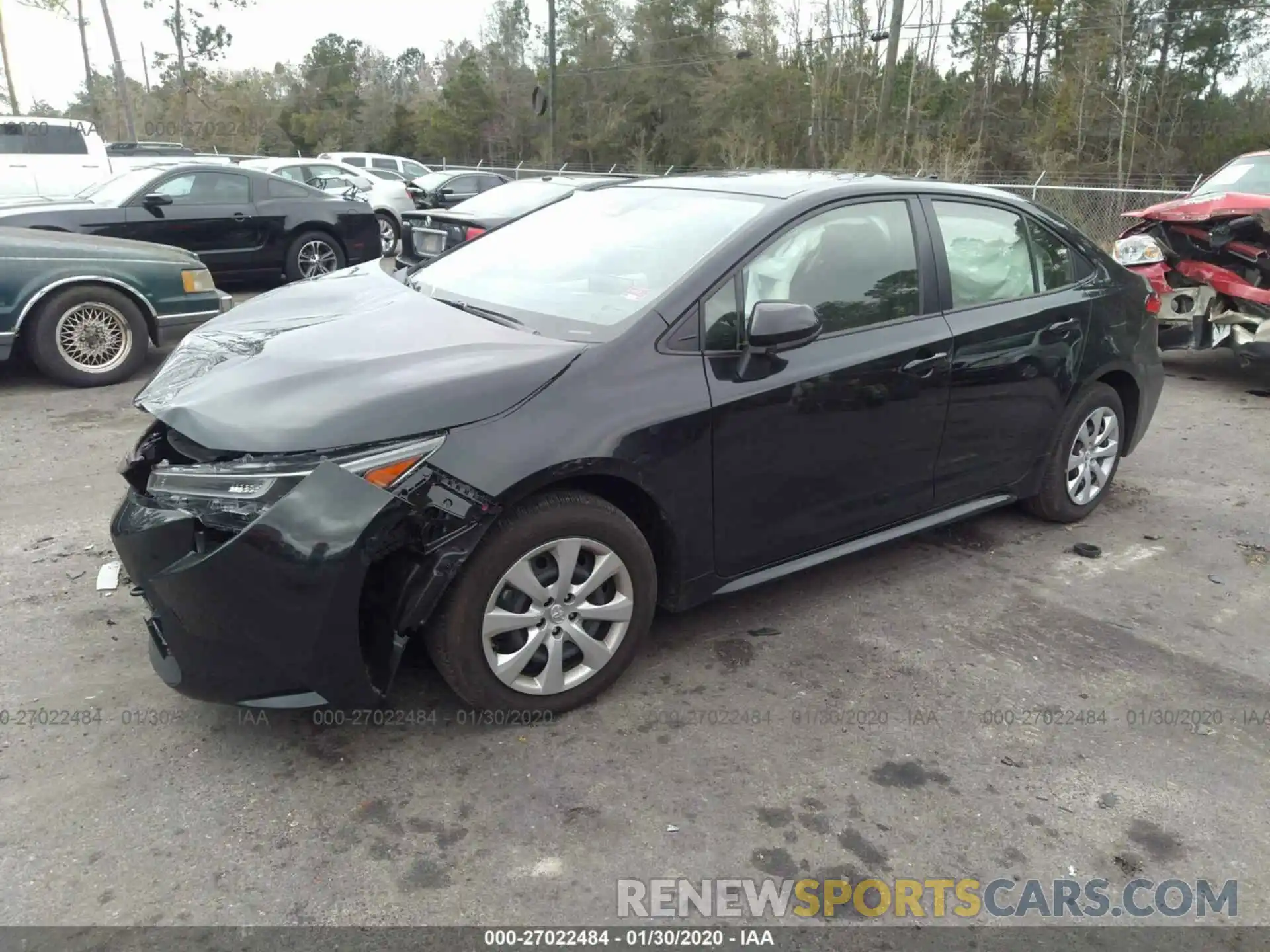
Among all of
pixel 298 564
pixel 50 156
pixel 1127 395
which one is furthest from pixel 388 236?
pixel 298 564

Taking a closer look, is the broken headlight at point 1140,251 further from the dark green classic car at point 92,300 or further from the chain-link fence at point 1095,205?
the chain-link fence at point 1095,205

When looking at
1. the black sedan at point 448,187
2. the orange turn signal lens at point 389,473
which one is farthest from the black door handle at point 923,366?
the black sedan at point 448,187

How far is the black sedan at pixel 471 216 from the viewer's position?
912cm

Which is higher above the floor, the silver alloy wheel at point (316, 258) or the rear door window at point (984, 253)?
the rear door window at point (984, 253)

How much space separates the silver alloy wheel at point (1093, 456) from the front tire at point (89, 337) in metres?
6.39

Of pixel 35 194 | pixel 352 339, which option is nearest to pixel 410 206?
pixel 35 194

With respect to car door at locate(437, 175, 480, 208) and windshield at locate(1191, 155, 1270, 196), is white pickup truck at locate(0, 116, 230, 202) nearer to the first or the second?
car door at locate(437, 175, 480, 208)

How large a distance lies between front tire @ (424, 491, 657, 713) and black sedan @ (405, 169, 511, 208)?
48.4 ft

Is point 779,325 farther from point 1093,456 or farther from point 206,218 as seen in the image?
point 206,218

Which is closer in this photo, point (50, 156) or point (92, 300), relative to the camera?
point (92, 300)

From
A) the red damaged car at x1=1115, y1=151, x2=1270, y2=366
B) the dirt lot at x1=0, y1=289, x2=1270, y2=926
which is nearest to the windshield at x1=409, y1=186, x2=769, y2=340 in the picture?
the dirt lot at x1=0, y1=289, x2=1270, y2=926

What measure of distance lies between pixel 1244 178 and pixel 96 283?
9.29 m

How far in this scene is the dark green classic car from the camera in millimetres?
6660

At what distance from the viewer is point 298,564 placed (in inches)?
102
